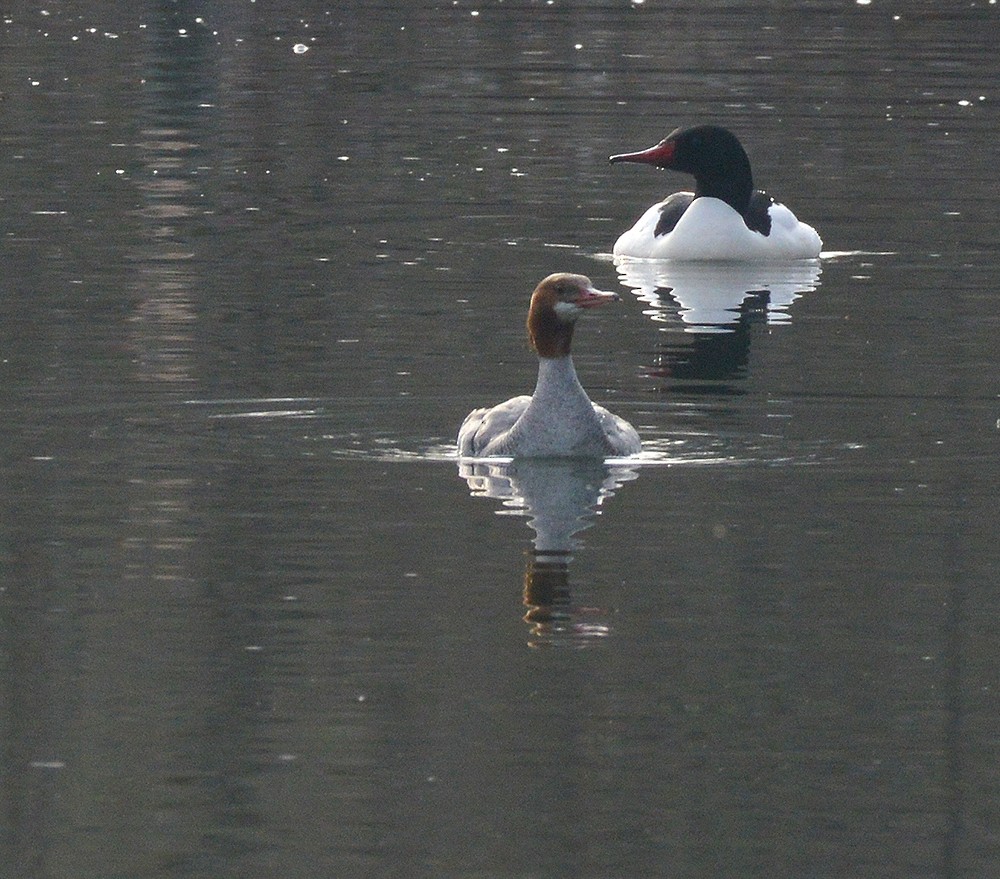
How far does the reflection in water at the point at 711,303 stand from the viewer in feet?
53.2

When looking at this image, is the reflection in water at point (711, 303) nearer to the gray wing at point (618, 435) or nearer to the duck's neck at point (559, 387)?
the gray wing at point (618, 435)

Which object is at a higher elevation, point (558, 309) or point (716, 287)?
point (558, 309)

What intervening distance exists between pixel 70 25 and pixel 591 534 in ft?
116

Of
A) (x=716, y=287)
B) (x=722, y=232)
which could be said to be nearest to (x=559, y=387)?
(x=716, y=287)

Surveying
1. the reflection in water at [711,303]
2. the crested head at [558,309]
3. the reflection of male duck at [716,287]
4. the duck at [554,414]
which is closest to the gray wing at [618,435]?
the duck at [554,414]

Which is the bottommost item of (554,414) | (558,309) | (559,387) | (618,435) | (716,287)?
(716,287)

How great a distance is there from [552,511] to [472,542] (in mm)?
808

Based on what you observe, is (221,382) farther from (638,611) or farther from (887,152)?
(887,152)

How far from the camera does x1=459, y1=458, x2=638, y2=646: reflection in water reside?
10188mm

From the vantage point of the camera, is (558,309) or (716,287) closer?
(558,309)

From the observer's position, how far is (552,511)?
40.0ft

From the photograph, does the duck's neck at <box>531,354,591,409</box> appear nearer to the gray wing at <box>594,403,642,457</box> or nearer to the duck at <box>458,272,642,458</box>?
the duck at <box>458,272,642,458</box>

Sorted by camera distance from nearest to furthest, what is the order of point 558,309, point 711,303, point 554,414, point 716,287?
point 554,414 < point 558,309 < point 711,303 < point 716,287

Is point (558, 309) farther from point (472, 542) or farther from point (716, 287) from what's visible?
point (716, 287)
